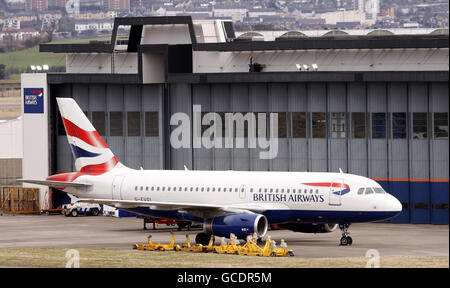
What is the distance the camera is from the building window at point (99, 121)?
7625cm

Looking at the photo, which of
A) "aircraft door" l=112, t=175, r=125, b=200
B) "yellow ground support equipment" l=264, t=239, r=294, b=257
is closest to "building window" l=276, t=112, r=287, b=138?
"aircraft door" l=112, t=175, r=125, b=200

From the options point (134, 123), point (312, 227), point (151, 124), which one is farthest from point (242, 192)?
point (134, 123)

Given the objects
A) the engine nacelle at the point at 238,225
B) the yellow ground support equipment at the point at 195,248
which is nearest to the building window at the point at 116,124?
the engine nacelle at the point at 238,225

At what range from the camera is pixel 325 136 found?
68750 millimetres

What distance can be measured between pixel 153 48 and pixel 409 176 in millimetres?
21410

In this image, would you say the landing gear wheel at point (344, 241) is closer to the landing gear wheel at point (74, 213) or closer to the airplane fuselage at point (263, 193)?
the airplane fuselage at point (263, 193)

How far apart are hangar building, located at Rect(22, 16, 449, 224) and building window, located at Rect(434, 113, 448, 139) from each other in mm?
66

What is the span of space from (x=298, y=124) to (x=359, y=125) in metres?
4.54

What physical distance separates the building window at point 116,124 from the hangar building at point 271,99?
0.08 metres

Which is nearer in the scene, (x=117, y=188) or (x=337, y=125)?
(x=117, y=188)

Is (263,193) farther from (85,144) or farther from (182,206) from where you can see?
(85,144)

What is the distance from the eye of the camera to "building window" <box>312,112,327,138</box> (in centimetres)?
6869

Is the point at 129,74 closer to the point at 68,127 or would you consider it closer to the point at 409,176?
the point at 68,127
